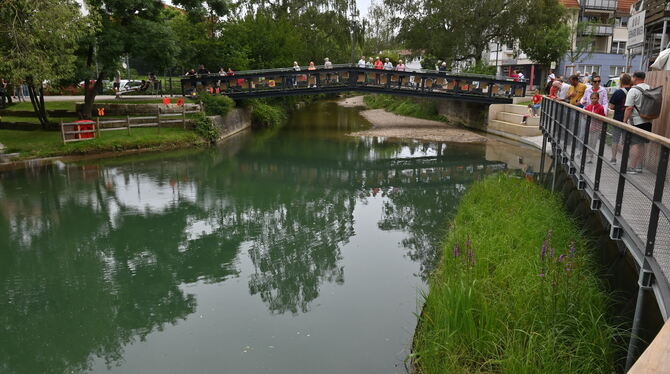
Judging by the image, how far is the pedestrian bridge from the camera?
88.3 feet

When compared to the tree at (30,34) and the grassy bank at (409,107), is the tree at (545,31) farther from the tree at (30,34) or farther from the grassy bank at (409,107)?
the tree at (30,34)

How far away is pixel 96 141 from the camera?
62.3 feet

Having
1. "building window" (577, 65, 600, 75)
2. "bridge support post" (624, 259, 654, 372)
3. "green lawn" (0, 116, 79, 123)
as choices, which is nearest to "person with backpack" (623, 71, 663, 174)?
"bridge support post" (624, 259, 654, 372)

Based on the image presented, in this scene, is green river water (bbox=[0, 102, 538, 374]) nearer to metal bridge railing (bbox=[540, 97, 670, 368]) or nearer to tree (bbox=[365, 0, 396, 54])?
metal bridge railing (bbox=[540, 97, 670, 368])

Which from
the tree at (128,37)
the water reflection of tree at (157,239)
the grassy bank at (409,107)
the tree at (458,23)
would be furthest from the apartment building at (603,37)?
the tree at (128,37)

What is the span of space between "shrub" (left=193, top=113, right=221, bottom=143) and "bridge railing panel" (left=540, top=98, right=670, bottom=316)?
17.3 meters

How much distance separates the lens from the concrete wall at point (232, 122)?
2433 cm

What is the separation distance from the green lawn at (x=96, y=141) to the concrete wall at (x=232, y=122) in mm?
2100

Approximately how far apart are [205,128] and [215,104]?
2259 millimetres

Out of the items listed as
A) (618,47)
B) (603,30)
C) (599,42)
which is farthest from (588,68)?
(618,47)

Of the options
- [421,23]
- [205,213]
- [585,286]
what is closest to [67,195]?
[205,213]

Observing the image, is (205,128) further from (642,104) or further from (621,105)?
(642,104)

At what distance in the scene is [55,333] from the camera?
253 inches

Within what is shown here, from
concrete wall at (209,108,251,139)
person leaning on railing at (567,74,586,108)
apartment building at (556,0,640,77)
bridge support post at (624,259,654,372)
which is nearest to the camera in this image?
bridge support post at (624,259,654,372)
